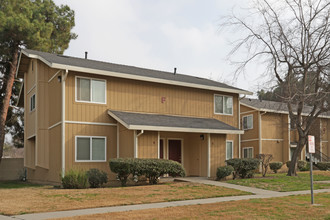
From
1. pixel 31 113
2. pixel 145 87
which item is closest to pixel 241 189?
pixel 145 87

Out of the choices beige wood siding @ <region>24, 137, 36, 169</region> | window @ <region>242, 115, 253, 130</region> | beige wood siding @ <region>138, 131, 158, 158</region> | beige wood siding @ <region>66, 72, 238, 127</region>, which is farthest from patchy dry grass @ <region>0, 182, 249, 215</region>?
window @ <region>242, 115, 253, 130</region>

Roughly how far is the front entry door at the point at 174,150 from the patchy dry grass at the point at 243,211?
9100 mm

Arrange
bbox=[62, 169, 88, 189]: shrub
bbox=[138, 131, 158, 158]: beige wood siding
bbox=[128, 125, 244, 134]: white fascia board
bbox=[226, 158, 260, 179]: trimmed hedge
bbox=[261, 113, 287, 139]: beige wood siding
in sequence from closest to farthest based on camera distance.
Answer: bbox=[62, 169, 88, 189]: shrub
bbox=[128, 125, 244, 134]: white fascia board
bbox=[138, 131, 158, 158]: beige wood siding
bbox=[226, 158, 260, 179]: trimmed hedge
bbox=[261, 113, 287, 139]: beige wood siding

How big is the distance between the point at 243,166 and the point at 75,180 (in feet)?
29.1

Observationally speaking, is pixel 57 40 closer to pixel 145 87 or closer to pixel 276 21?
pixel 145 87

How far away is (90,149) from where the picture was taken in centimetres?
1852

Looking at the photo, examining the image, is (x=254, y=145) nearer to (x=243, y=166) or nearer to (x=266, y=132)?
(x=266, y=132)

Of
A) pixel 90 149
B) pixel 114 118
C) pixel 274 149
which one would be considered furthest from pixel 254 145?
pixel 90 149

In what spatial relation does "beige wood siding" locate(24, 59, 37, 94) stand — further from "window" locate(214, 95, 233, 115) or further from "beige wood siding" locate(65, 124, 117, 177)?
"window" locate(214, 95, 233, 115)

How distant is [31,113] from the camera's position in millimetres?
22891

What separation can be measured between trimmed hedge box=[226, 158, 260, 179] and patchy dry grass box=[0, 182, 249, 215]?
3939 mm

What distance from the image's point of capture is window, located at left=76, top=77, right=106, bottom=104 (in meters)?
18.5

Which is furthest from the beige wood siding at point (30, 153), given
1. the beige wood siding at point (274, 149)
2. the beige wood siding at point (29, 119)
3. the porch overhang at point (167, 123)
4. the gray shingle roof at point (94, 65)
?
the beige wood siding at point (274, 149)

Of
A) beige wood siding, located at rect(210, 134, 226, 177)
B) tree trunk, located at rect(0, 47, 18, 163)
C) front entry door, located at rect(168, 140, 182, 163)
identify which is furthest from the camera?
tree trunk, located at rect(0, 47, 18, 163)
